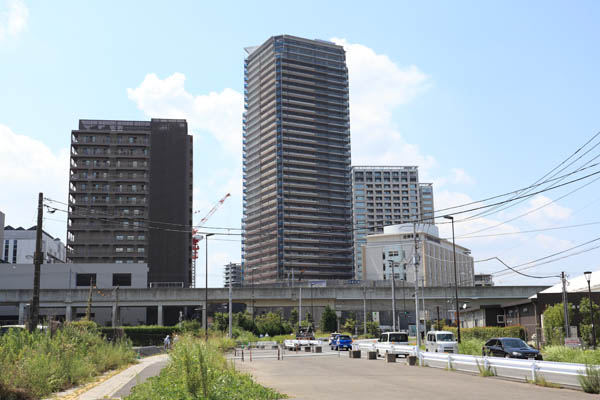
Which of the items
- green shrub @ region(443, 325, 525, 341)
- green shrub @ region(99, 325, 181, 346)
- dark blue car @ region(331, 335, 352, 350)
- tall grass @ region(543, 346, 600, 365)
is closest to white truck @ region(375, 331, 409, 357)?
dark blue car @ region(331, 335, 352, 350)

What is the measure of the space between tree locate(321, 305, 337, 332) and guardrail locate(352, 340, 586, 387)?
198ft

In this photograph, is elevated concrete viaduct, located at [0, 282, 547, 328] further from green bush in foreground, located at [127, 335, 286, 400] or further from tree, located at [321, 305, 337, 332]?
green bush in foreground, located at [127, 335, 286, 400]

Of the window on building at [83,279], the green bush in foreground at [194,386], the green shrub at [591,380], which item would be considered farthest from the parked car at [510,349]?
the window on building at [83,279]

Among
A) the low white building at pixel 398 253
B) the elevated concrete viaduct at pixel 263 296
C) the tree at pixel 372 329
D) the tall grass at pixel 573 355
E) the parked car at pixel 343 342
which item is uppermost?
the low white building at pixel 398 253

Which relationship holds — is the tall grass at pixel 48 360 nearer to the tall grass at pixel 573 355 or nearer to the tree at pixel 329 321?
the tall grass at pixel 573 355

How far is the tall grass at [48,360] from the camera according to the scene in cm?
1669

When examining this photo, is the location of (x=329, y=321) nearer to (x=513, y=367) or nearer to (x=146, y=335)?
(x=146, y=335)

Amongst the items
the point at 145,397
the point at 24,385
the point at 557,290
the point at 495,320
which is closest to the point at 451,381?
the point at 145,397

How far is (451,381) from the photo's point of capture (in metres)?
22.3

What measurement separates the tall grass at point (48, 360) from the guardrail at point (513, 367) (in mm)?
16208

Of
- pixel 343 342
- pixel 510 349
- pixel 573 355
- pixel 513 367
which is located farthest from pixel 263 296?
pixel 573 355

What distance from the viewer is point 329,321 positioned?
3647 inches

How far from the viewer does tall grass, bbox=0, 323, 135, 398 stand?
16.7 metres

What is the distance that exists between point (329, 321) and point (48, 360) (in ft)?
248
